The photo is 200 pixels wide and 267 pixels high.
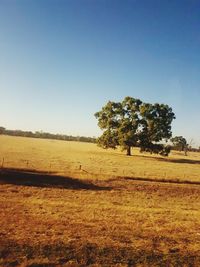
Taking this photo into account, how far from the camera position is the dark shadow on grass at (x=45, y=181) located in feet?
87.0

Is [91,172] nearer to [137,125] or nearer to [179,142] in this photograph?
[137,125]

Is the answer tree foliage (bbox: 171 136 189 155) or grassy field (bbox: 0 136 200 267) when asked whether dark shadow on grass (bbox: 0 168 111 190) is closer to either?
grassy field (bbox: 0 136 200 267)

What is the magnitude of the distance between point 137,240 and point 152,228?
8.20 ft

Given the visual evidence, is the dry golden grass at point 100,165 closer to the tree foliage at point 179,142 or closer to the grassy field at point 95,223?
the grassy field at point 95,223

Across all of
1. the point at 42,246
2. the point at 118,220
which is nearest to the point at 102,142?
the point at 118,220

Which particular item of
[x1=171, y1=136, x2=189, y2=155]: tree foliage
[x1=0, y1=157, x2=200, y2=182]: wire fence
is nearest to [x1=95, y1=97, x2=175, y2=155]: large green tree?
[x1=0, y1=157, x2=200, y2=182]: wire fence

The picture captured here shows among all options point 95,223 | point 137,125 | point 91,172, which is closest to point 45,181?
point 91,172

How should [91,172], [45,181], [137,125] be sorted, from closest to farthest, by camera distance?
[45,181]
[91,172]
[137,125]

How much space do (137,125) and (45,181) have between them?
4812 cm

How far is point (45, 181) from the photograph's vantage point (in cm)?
2806

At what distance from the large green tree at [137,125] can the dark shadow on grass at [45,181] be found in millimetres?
42692

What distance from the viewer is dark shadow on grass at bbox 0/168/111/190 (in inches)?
1045

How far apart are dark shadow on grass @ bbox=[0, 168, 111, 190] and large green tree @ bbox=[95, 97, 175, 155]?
42692mm

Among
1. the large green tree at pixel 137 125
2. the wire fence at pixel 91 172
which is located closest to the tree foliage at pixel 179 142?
the large green tree at pixel 137 125
